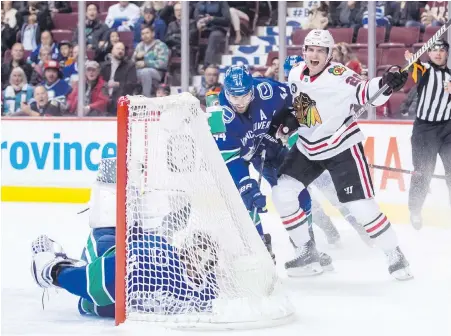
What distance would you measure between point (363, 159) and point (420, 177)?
1.74m

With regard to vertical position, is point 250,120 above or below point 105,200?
above

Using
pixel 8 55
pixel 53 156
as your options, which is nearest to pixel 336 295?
pixel 53 156

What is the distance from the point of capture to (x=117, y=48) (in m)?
8.00

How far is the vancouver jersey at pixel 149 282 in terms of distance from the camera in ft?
12.0

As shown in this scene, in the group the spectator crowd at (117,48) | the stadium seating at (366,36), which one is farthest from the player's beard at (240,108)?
the spectator crowd at (117,48)

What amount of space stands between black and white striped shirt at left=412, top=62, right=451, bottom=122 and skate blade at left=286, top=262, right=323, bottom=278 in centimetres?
179

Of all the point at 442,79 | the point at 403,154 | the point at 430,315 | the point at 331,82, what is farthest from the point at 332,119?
the point at 403,154

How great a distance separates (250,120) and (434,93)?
2028mm

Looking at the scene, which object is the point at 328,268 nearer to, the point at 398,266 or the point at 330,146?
the point at 398,266

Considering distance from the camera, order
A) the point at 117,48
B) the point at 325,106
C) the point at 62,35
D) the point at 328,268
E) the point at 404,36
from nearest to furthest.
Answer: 1. the point at 325,106
2. the point at 328,268
3. the point at 404,36
4. the point at 117,48
5. the point at 62,35

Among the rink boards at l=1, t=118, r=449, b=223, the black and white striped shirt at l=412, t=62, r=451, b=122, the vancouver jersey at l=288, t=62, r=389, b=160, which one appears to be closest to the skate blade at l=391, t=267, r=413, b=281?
the vancouver jersey at l=288, t=62, r=389, b=160

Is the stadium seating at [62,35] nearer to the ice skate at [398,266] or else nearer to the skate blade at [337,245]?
the skate blade at [337,245]

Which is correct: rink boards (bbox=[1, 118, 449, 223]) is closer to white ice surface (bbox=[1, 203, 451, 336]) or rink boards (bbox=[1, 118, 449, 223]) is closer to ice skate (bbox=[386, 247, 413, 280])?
white ice surface (bbox=[1, 203, 451, 336])

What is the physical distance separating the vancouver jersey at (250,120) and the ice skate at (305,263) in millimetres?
464
